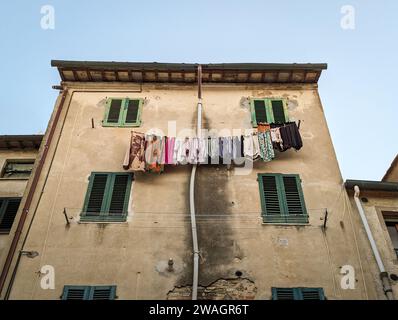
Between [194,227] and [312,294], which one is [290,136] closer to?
[194,227]

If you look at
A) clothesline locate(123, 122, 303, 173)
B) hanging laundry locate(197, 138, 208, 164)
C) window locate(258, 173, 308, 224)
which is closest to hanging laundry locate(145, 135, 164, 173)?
clothesline locate(123, 122, 303, 173)

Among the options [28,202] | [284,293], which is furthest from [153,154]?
[284,293]

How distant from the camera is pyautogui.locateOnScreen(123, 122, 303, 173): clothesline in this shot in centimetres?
1350

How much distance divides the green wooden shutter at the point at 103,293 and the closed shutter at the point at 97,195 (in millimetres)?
2324

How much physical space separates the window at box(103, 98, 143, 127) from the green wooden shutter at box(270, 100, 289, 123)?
466 cm

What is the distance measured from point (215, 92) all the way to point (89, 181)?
584 cm

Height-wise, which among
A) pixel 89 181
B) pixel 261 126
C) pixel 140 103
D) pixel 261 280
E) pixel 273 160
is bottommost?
pixel 261 280

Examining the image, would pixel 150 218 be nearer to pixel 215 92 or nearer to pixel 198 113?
pixel 198 113

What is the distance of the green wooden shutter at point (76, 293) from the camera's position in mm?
10688

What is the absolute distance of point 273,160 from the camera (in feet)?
45.9

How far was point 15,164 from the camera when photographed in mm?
16672

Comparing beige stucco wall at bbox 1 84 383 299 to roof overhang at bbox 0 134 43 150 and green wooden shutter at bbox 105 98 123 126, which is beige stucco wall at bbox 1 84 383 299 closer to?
green wooden shutter at bbox 105 98 123 126
